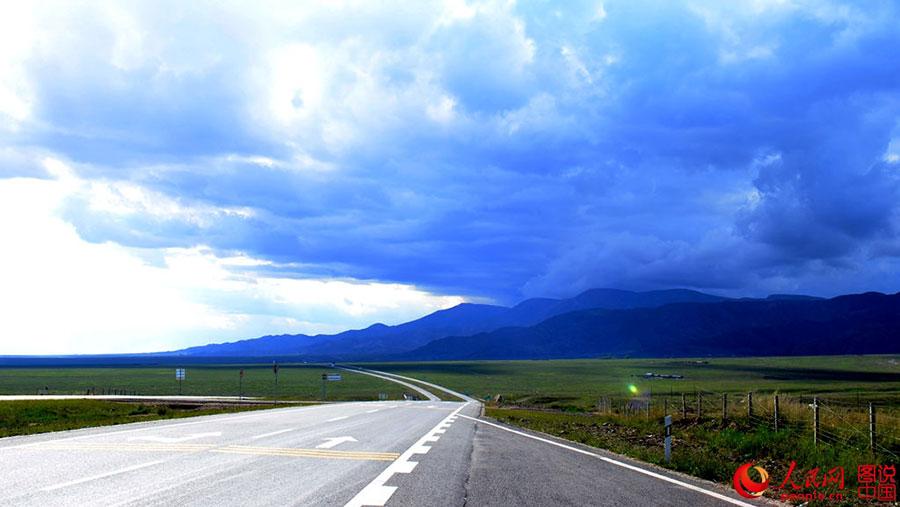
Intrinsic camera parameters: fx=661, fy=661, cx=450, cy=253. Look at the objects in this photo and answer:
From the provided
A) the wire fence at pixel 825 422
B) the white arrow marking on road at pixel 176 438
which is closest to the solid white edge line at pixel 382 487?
the white arrow marking on road at pixel 176 438

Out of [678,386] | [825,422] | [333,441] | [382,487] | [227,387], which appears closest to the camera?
[382,487]

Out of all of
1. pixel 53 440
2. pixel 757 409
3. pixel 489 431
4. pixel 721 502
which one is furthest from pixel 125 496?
pixel 757 409

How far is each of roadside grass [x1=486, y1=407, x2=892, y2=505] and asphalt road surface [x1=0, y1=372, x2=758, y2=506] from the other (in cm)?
92

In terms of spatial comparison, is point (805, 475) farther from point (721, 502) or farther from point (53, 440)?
point (53, 440)

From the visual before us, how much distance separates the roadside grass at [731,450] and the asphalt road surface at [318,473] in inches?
36.3

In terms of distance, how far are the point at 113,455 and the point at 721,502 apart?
11.0 meters

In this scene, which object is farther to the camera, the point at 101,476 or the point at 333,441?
the point at 333,441

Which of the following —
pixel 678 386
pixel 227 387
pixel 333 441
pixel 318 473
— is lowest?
pixel 227 387

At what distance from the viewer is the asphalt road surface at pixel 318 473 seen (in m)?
8.89

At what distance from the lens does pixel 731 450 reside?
17.0 m

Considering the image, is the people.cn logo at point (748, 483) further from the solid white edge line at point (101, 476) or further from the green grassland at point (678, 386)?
the green grassland at point (678, 386)

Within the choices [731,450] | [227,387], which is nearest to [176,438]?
[731,450]

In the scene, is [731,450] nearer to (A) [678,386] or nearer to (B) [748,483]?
(B) [748,483]

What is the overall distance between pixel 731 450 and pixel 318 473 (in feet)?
37.0
